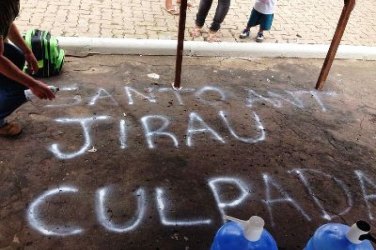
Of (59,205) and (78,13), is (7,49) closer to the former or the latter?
(59,205)

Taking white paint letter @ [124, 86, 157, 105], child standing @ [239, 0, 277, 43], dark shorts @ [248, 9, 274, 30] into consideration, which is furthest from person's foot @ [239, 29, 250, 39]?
white paint letter @ [124, 86, 157, 105]

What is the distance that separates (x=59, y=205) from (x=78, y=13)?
3829 mm

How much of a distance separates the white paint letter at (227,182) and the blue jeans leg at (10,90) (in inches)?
70.7

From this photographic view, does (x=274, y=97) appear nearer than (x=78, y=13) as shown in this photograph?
Yes

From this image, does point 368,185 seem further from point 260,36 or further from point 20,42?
point 20,42

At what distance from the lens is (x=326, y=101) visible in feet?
15.1

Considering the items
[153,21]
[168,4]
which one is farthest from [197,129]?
[168,4]

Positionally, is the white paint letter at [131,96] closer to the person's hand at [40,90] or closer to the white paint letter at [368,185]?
the person's hand at [40,90]

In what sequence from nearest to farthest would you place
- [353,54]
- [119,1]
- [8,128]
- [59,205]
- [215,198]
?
[59,205] < [215,198] < [8,128] < [353,54] < [119,1]

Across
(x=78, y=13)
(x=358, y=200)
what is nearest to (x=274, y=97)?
(x=358, y=200)

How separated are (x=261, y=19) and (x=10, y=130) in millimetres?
3827

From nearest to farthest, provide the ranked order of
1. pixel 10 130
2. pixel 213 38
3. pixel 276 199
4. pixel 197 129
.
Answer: pixel 276 199 < pixel 10 130 < pixel 197 129 < pixel 213 38

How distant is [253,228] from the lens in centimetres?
167

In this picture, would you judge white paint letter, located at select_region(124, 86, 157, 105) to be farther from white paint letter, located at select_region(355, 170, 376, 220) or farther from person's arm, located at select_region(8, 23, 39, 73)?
white paint letter, located at select_region(355, 170, 376, 220)
